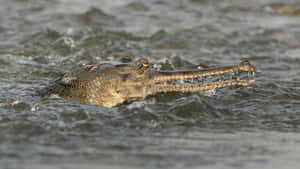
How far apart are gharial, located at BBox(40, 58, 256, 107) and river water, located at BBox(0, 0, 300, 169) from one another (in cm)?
16

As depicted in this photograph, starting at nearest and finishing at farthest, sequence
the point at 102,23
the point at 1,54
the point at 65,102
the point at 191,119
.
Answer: the point at 191,119 < the point at 65,102 < the point at 1,54 < the point at 102,23

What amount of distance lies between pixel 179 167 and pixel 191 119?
5.33 feet

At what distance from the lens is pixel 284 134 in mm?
5703

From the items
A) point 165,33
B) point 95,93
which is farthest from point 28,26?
point 95,93

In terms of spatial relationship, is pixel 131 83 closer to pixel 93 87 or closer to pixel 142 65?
pixel 142 65

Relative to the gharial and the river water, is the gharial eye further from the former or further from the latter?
the river water

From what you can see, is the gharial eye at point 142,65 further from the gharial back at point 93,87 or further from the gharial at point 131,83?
the gharial back at point 93,87

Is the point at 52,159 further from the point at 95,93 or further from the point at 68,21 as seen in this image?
the point at 68,21

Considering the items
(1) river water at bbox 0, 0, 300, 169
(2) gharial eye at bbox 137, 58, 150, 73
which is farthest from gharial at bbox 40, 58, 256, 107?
(1) river water at bbox 0, 0, 300, 169

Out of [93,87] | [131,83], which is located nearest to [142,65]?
[131,83]

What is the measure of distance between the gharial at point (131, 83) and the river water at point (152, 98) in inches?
6.4

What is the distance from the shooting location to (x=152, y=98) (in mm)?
6691

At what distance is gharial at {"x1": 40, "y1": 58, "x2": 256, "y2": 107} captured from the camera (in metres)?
6.65

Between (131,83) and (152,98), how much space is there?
1.11 ft
